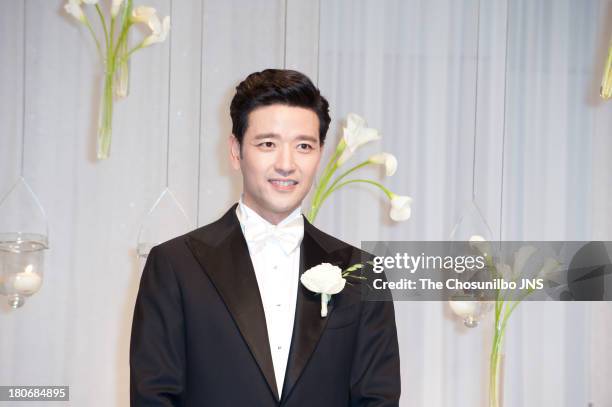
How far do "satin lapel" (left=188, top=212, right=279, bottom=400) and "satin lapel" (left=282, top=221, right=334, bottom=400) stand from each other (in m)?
0.05

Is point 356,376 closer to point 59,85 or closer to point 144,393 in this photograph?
point 144,393

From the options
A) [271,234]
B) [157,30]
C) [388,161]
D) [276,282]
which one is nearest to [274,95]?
[271,234]

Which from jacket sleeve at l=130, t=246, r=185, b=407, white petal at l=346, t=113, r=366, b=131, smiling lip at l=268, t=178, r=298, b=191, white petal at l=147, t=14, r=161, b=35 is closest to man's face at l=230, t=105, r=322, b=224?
smiling lip at l=268, t=178, r=298, b=191

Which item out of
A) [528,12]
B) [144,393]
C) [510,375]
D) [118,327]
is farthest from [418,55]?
[144,393]

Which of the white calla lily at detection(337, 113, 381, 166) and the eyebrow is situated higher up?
the white calla lily at detection(337, 113, 381, 166)

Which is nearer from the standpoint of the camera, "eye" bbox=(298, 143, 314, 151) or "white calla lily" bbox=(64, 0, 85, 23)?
"eye" bbox=(298, 143, 314, 151)

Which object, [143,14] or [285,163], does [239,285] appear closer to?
[285,163]

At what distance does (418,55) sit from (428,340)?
126cm

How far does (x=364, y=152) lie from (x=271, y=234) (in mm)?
1609

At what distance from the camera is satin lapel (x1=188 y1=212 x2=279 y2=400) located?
1.86m

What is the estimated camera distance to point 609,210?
3758 mm

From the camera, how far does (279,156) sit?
1927mm

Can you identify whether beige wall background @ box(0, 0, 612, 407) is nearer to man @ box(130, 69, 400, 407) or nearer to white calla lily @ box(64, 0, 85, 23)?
white calla lily @ box(64, 0, 85, 23)

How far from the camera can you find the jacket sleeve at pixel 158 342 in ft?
5.90
